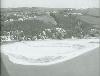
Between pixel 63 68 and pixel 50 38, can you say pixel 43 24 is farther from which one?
pixel 63 68

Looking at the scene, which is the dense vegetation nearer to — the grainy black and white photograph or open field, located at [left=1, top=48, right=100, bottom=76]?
the grainy black and white photograph

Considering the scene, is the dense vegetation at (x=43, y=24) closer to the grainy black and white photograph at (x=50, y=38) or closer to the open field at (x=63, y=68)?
the grainy black and white photograph at (x=50, y=38)

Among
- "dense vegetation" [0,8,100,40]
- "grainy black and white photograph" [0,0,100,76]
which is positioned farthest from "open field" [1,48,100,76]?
"dense vegetation" [0,8,100,40]

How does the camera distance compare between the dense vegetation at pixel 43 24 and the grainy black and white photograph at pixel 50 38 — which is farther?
the dense vegetation at pixel 43 24

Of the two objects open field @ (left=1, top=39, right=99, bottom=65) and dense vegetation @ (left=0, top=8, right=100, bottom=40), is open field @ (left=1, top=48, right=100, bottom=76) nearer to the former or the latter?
open field @ (left=1, top=39, right=99, bottom=65)

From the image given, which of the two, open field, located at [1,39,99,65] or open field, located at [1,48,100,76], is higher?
open field, located at [1,39,99,65]

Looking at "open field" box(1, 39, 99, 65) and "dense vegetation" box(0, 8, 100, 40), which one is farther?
"dense vegetation" box(0, 8, 100, 40)

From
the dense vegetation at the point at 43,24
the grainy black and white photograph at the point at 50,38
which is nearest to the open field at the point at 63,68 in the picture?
the grainy black and white photograph at the point at 50,38

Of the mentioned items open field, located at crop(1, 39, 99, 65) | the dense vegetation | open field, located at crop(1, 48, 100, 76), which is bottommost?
open field, located at crop(1, 48, 100, 76)

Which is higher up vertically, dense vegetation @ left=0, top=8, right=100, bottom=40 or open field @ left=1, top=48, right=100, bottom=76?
dense vegetation @ left=0, top=8, right=100, bottom=40
